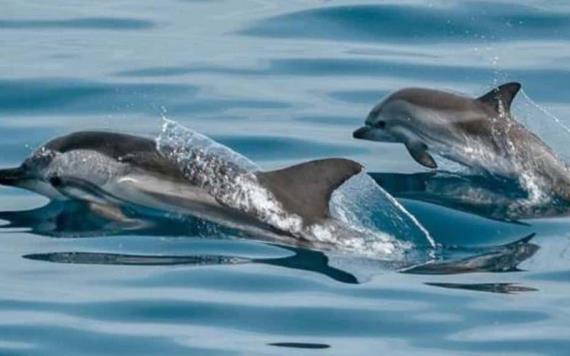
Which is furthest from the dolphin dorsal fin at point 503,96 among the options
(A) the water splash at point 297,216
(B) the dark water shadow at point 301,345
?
(B) the dark water shadow at point 301,345

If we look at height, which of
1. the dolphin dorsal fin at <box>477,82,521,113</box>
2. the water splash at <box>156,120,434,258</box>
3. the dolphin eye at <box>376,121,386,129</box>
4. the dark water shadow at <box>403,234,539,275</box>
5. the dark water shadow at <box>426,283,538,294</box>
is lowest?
the dark water shadow at <box>426,283,538,294</box>

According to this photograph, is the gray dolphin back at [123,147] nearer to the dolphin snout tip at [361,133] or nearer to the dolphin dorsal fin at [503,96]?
the dolphin snout tip at [361,133]

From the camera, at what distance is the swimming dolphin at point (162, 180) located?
12266mm

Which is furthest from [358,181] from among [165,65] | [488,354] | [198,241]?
[165,65]

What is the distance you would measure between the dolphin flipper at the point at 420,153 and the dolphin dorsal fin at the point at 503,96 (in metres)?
0.57

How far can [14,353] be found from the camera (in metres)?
9.98

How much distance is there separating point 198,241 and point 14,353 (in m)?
2.41

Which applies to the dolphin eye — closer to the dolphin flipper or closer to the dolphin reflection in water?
the dolphin flipper

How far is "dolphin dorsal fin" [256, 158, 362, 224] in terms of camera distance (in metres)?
12.2

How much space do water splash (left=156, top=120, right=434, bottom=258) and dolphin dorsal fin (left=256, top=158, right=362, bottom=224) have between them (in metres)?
0.05

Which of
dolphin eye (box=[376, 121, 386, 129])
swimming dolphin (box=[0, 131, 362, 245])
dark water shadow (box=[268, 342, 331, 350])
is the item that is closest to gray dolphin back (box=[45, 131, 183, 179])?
swimming dolphin (box=[0, 131, 362, 245])

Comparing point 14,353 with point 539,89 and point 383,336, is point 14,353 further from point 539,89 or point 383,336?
point 539,89

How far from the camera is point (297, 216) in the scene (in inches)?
483

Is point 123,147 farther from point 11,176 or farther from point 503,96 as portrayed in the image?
point 503,96
